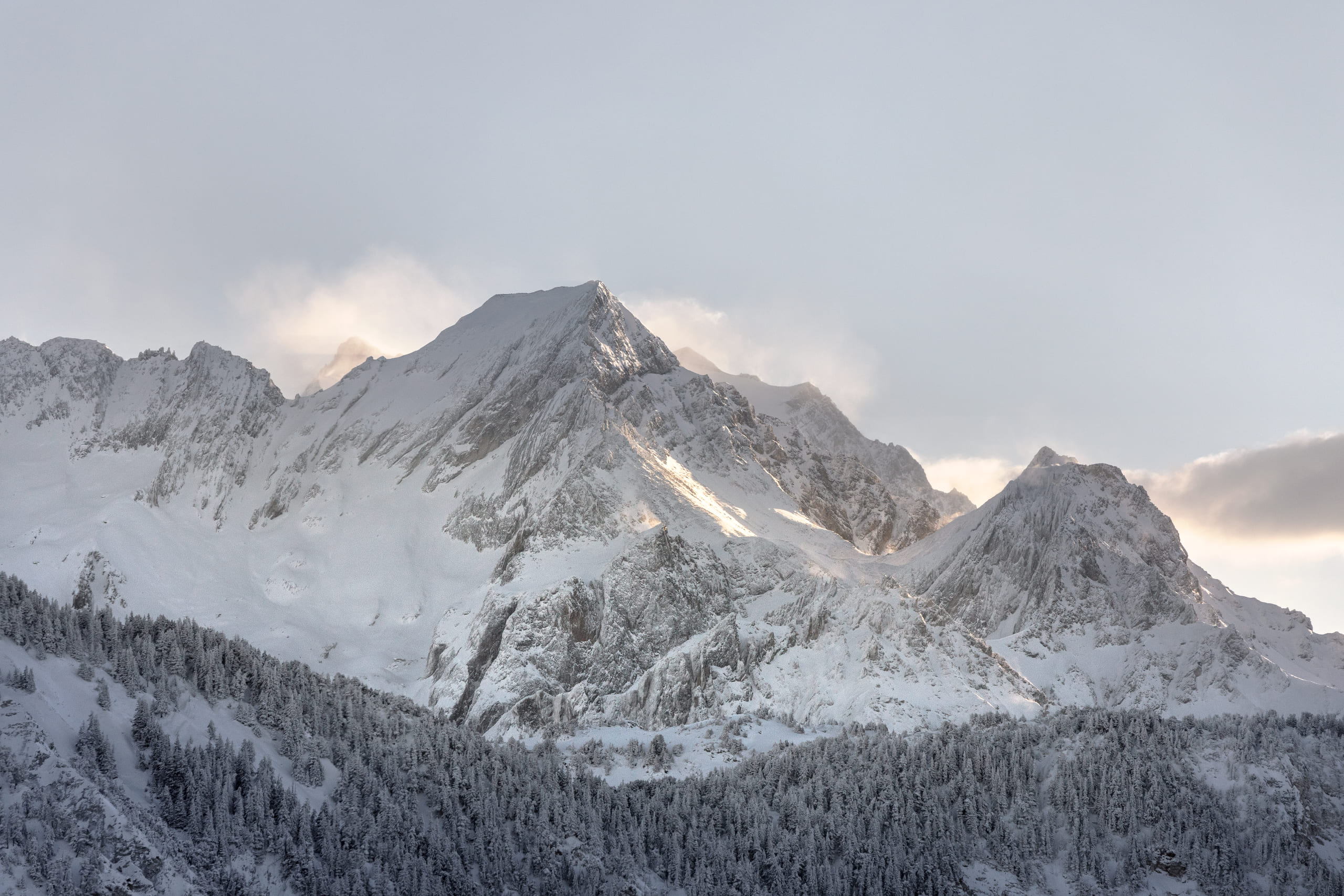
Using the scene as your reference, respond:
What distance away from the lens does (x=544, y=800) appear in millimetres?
159125

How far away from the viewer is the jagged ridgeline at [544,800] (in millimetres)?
114562

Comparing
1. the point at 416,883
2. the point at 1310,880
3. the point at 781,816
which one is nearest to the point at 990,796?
the point at 781,816

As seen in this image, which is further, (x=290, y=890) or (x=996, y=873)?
(x=996, y=873)

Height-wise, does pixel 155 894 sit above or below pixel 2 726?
below

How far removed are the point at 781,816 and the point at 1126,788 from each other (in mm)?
49140

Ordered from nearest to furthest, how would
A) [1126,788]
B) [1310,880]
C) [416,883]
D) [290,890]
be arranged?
[290,890], [416,883], [1310,880], [1126,788]

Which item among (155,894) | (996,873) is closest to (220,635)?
(155,894)

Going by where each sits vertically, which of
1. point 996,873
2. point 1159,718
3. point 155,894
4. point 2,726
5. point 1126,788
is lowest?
point 155,894

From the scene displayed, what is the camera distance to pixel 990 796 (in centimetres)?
17525

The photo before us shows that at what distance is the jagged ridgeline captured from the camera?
11456 centimetres

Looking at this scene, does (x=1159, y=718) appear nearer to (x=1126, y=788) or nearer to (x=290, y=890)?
(x=1126, y=788)

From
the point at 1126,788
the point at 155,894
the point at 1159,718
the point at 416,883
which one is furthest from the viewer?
the point at 1159,718

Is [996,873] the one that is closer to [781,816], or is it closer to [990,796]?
[990,796]

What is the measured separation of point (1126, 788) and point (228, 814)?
120682 millimetres
